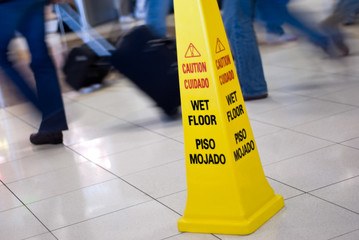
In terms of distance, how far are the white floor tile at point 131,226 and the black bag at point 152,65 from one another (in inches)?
55.3

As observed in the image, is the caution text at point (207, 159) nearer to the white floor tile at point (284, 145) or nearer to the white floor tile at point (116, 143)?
the white floor tile at point (284, 145)

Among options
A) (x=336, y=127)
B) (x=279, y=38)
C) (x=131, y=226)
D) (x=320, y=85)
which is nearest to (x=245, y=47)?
(x=320, y=85)

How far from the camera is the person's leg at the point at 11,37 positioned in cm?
377

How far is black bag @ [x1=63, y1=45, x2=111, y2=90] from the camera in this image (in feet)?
15.8

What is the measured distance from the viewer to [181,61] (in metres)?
2.25

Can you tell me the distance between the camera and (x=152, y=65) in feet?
12.8

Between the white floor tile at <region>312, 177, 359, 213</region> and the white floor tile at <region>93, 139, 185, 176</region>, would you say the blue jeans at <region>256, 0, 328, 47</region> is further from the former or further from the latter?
the white floor tile at <region>312, 177, 359, 213</region>

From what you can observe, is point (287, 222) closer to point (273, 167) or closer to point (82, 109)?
point (273, 167)

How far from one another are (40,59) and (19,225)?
1.47 metres

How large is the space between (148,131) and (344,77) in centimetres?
152

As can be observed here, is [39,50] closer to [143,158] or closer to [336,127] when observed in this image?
[143,158]

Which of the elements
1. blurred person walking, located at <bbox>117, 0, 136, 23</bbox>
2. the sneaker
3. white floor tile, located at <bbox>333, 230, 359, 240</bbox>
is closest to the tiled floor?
white floor tile, located at <bbox>333, 230, 359, 240</bbox>

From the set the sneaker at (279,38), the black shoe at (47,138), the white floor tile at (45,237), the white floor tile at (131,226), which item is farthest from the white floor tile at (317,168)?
the sneaker at (279,38)

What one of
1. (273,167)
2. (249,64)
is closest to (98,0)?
(249,64)
